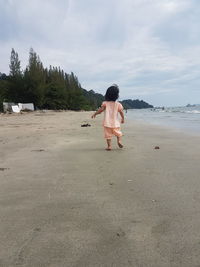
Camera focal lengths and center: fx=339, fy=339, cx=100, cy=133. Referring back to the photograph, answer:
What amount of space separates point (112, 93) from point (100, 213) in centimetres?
519

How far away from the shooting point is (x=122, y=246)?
2398 millimetres

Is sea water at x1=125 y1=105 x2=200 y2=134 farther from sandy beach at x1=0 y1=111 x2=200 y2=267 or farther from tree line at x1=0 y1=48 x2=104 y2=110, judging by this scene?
tree line at x1=0 y1=48 x2=104 y2=110

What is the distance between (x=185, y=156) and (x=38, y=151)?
2.98 meters

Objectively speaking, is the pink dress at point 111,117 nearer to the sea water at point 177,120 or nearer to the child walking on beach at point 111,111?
the child walking on beach at point 111,111

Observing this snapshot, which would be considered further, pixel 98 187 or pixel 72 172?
pixel 72 172

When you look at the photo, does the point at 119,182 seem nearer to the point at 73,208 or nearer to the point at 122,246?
the point at 73,208

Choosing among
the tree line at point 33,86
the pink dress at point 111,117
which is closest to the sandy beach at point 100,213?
the pink dress at point 111,117

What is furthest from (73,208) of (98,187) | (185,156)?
(185,156)

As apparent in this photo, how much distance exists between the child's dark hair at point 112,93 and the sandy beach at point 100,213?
8.80 feet

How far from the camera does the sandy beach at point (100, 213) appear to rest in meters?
2.27

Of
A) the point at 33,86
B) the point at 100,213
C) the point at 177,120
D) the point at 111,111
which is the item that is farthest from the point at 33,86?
the point at 100,213

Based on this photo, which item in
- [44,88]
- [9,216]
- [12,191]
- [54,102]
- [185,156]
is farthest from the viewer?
[54,102]

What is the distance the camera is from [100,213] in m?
3.08

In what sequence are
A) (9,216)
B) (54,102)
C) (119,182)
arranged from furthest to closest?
(54,102)
(119,182)
(9,216)
